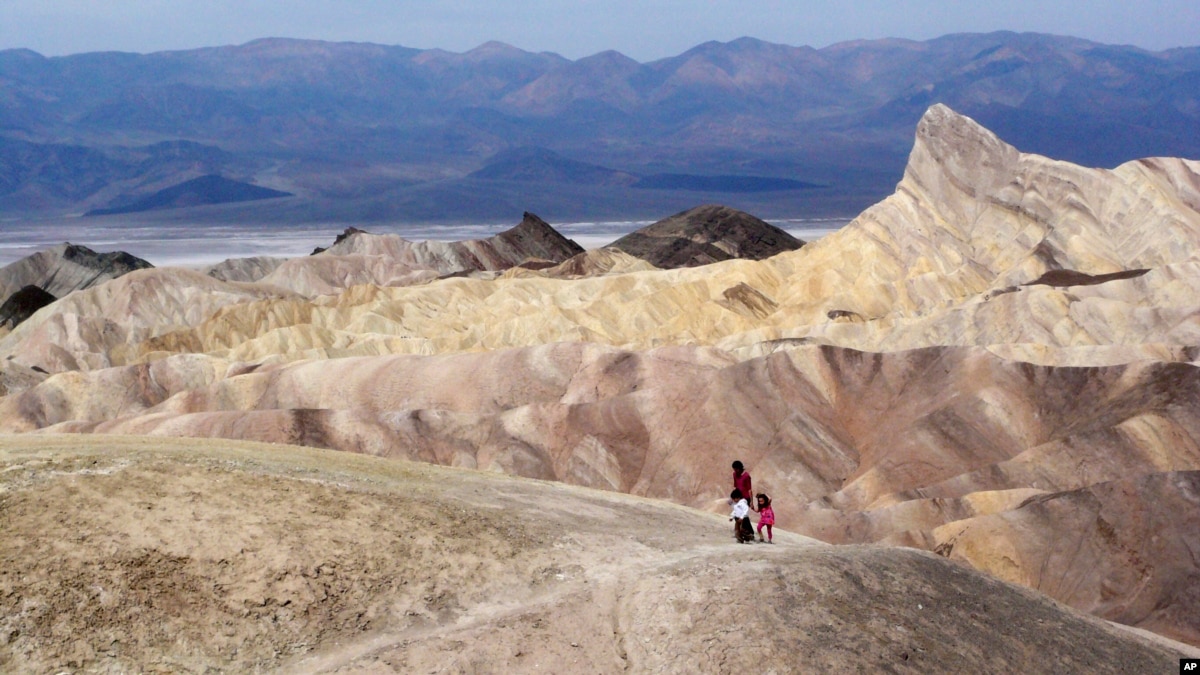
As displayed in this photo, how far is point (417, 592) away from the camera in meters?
18.8

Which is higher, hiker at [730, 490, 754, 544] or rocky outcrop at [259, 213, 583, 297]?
hiker at [730, 490, 754, 544]

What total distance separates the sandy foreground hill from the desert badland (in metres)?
0.07

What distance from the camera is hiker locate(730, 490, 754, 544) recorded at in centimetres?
2370

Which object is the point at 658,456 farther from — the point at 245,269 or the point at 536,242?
the point at 245,269

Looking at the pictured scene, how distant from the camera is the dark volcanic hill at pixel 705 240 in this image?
13500 centimetres

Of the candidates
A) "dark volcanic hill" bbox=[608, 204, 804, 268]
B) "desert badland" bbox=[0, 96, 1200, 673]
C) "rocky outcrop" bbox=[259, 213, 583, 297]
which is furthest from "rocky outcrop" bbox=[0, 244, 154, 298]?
"dark volcanic hill" bbox=[608, 204, 804, 268]

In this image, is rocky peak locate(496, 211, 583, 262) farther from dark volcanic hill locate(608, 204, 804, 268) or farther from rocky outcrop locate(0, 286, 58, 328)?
rocky outcrop locate(0, 286, 58, 328)

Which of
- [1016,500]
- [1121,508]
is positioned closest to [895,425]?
[1016,500]

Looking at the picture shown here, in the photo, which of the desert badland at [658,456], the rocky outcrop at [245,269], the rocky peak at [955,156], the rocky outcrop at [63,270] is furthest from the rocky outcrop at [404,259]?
the rocky peak at [955,156]

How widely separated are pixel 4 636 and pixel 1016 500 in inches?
1267

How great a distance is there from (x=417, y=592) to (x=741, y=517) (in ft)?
25.0

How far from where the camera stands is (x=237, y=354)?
78000 mm

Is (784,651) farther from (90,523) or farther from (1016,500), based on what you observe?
(1016,500)

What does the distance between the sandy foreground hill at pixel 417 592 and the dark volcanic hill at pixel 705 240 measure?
4366 inches
